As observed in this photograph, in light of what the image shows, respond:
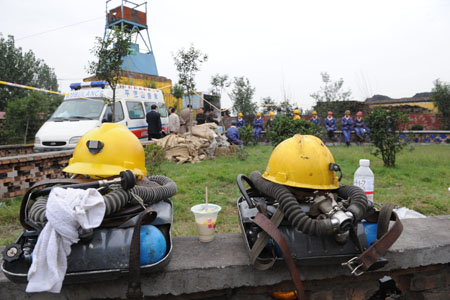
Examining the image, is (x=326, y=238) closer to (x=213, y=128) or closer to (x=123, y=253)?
(x=123, y=253)

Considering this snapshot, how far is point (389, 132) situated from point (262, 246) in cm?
739

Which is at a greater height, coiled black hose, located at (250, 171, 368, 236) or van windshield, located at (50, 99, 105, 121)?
van windshield, located at (50, 99, 105, 121)

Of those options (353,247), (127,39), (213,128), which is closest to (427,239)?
(353,247)

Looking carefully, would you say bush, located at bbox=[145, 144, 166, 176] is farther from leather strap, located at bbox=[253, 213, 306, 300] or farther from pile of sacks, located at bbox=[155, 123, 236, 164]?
leather strap, located at bbox=[253, 213, 306, 300]

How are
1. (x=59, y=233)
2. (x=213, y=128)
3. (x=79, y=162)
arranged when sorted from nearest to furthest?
(x=59, y=233), (x=79, y=162), (x=213, y=128)

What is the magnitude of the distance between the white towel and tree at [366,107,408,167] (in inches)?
311

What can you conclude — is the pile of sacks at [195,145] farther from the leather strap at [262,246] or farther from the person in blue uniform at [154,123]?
the leather strap at [262,246]

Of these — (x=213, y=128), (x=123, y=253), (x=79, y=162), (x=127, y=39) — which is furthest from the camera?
(x=213, y=128)

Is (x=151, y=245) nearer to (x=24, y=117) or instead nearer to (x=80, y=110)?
(x=80, y=110)

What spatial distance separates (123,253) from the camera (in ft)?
5.36

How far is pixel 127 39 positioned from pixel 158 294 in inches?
275

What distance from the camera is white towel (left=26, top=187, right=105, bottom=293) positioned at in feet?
4.64

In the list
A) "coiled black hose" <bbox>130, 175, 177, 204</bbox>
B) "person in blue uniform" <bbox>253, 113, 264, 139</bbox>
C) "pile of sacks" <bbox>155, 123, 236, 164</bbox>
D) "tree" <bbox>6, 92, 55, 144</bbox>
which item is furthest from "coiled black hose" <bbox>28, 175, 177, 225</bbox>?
"tree" <bbox>6, 92, 55, 144</bbox>

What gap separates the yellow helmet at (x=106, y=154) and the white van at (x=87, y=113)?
6.72 meters
